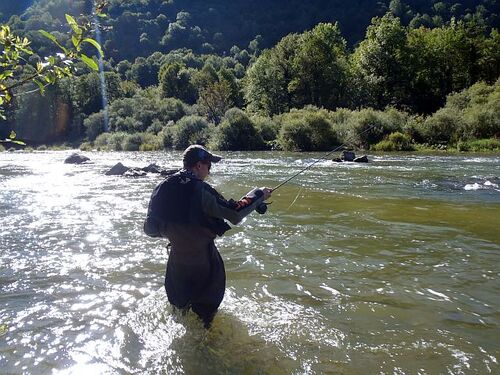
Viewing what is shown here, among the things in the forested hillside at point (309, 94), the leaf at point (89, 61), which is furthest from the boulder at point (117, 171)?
the leaf at point (89, 61)

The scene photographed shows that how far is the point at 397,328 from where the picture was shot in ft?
18.1

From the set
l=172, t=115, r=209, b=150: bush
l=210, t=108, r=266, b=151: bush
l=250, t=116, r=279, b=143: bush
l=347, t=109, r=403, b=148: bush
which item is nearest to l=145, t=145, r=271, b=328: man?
l=347, t=109, r=403, b=148: bush

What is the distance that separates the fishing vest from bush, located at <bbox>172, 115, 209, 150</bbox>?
52.4m

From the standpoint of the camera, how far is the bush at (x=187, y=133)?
5728 centimetres

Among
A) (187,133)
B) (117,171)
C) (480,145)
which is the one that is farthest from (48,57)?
(187,133)

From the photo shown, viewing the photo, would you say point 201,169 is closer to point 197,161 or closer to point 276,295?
point 197,161

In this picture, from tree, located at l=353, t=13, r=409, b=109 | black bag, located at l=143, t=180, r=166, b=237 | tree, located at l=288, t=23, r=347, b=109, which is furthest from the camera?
tree, located at l=288, t=23, r=347, b=109

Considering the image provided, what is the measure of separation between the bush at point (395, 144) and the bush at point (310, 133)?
481cm

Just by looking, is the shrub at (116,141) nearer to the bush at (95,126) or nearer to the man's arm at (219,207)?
the bush at (95,126)

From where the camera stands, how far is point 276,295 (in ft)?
22.1

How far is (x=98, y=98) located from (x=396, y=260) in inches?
4002

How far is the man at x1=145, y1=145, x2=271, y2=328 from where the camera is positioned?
4.89 meters

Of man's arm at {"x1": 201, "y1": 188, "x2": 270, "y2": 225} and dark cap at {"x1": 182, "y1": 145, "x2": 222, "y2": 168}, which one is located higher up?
dark cap at {"x1": 182, "y1": 145, "x2": 222, "y2": 168}

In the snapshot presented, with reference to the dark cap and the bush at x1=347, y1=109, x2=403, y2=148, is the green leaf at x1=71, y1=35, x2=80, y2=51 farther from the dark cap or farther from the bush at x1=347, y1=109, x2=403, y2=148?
the bush at x1=347, y1=109, x2=403, y2=148
